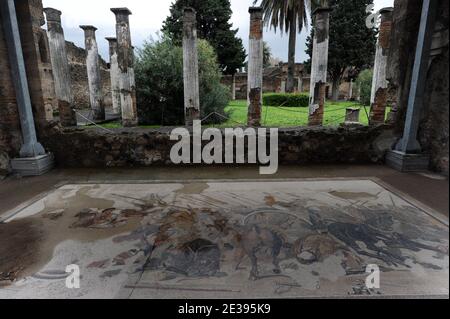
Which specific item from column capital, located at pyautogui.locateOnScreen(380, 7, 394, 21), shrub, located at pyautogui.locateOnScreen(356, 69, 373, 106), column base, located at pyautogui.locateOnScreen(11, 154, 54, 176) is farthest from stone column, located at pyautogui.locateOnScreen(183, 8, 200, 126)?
shrub, located at pyautogui.locateOnScreen(356, 69, 373, 106)

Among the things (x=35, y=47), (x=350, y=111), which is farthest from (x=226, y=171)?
(x=350, y=111)

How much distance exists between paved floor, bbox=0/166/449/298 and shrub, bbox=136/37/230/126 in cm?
710

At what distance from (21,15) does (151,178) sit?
11.5 ft

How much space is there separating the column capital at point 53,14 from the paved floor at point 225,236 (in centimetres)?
851

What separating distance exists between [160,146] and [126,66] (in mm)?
6184

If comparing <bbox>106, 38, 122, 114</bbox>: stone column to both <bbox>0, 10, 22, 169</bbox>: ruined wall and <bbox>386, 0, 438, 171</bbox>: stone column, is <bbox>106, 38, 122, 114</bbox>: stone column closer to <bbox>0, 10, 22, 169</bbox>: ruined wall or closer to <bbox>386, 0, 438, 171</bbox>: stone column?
<bbox>0, 10, 22, 169</bbox>: ruined wall

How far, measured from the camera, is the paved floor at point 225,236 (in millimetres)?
1981

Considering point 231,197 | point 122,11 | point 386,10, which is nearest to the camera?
point 231,197

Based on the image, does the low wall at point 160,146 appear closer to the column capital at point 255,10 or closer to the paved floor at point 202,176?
the paved floor at point 202,176

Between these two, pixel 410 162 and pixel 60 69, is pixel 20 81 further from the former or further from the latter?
pixel 60 69

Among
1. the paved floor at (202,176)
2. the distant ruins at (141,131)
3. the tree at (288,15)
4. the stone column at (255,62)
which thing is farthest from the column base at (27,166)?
the tree at (288,15)

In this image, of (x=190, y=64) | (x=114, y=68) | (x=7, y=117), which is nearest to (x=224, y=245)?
(x=7, y=117)

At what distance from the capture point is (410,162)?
4.41 metres

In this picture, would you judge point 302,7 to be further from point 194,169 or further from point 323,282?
point 323,282
